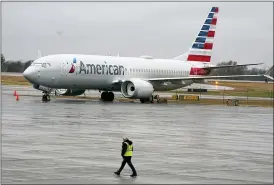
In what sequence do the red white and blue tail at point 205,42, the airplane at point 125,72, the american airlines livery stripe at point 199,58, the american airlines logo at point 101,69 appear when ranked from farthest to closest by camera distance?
the red white and blue tail at point 205,42 → the american airlines livery stripe at point 199,58 → the american airlines logo at point 101,69 → the airplane at point 125,72

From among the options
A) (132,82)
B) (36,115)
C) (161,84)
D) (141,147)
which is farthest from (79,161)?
(161,84)

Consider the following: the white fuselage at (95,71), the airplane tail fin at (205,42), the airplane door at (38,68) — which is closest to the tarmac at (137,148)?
the airplane door at (38,68)

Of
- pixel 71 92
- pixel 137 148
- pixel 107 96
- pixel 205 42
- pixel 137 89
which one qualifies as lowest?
pixel 137 148

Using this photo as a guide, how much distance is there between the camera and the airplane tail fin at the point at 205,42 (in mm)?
70500

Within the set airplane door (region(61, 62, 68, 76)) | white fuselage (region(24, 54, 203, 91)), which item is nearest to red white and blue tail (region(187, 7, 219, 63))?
white fuselage (region(24, 54, 203, 91))

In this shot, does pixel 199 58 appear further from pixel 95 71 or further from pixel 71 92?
pixel 95 71

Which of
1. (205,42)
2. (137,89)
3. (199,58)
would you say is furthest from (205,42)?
(137,89)

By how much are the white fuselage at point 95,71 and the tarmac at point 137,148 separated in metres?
16.1

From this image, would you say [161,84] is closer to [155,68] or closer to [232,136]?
[155,68]

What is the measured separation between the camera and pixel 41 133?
28.2 metres

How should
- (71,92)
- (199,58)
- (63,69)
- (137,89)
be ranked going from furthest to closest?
(199,58), (71,92), (137,89), (63,69)

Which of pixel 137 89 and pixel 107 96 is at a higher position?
pixel 137 89

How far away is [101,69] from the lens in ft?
193

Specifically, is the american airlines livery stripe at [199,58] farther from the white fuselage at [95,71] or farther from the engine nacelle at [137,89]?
the engine nacelle at [137,89]
